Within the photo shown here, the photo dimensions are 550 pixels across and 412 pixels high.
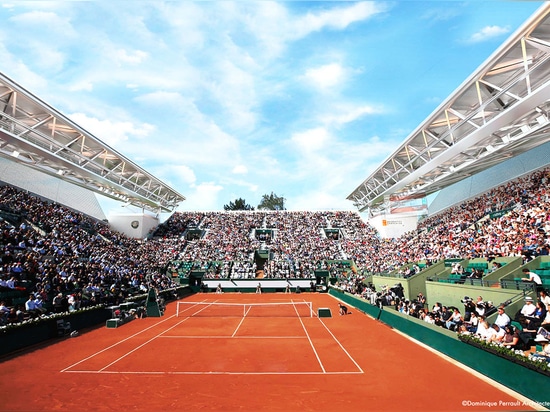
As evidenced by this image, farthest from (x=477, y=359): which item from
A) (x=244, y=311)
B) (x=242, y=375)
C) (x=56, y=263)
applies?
(x=56, y=263)

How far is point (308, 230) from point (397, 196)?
15.7 m

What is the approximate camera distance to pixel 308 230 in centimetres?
5403

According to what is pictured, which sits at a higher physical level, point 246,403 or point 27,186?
point 27,186

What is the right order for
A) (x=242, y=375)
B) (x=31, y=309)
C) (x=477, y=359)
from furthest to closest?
(x=31, y=309) → (x=242, y=375) → (x=477, y=359)

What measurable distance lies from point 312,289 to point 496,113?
85.9ft

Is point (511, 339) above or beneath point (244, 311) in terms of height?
above

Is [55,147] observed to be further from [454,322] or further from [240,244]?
[454,322]

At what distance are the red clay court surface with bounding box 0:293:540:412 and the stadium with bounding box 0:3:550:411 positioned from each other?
0.08 meters

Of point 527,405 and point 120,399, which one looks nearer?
point 527,405

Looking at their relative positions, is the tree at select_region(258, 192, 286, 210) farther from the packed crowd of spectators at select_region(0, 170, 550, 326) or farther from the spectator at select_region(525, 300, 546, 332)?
the spectator at select_region(525, 300, 546, 332)

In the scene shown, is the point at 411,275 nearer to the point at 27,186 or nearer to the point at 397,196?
the point at 397,196

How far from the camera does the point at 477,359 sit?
981 cm

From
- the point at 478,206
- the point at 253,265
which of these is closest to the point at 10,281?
the point at 253,265

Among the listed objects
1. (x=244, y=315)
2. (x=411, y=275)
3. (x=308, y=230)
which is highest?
(x=308, y=230)
